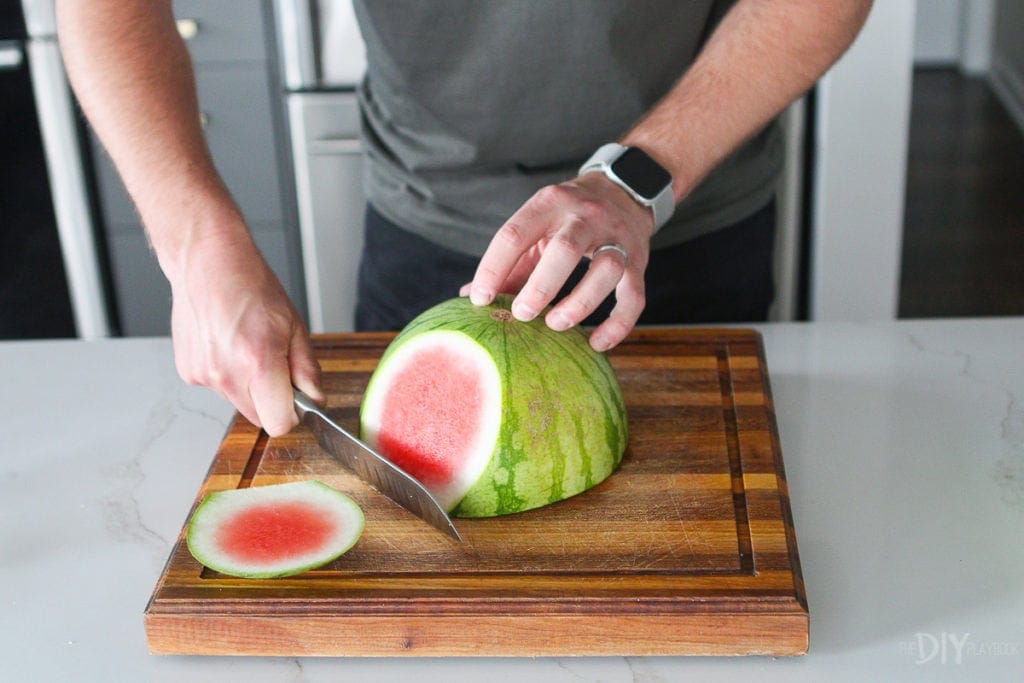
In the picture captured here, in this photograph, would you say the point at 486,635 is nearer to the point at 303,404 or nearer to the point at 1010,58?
the point at 303,404

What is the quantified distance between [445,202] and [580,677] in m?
0.88

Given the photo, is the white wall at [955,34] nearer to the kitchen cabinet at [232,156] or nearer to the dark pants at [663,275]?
the kitchen cabinet at [232,156]

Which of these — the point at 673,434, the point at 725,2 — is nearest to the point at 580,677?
the point at 673,434

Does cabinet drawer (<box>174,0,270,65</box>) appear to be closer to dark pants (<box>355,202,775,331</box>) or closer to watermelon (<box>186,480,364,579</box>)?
dark pants (<box>355,202,775,331</box>)

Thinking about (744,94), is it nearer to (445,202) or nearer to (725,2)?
(725,2)

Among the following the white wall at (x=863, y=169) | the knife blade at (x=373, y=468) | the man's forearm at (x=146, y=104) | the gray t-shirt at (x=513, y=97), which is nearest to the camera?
the knife blade at (x=373, y=468)

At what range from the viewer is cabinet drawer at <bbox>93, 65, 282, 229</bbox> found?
2666 millimetres

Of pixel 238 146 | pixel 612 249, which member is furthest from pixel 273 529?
pixel 238 146

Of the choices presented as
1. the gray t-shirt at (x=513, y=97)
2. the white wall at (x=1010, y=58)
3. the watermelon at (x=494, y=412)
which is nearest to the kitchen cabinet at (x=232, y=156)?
the gray t-shirt at (x=513, y=97)

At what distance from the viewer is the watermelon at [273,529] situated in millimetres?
1041

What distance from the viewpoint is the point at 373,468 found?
45.4 inches

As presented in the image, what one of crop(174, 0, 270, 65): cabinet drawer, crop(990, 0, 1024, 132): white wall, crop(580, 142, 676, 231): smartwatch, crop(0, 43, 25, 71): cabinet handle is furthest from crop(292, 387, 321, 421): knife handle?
crop(990, 0, 1024, 132): white wall

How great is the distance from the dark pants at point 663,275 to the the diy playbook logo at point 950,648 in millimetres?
801

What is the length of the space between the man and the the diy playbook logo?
424 mm
